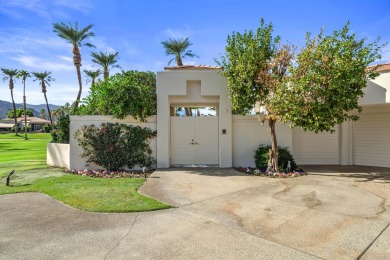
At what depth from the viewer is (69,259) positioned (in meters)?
4.24

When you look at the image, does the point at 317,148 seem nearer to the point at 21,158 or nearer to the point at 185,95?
the point at 185,95

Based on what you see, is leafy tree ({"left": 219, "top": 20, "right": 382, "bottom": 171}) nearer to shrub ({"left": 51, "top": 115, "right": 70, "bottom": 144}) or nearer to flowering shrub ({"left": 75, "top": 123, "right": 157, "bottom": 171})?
flowering shrub ({"left": 75, "top": 123, "right": 157, "bottom": 171})

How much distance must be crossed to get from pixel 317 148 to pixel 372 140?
278cm

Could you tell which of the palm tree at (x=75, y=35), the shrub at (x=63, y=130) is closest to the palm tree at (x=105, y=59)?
the palm tree at (x=75, y=35)

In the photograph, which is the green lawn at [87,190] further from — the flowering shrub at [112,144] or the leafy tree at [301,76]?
the leafy tree at [301,76]

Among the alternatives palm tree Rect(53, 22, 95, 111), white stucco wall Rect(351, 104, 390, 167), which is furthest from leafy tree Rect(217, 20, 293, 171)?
palm tree Rect(53, 22, 95, 111)

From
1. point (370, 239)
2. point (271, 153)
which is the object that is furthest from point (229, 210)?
point (271, 153)

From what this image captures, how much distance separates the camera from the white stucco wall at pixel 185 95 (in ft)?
42.1

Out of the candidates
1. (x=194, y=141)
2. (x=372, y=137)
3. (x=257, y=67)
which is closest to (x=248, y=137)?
(x=194, y=141)

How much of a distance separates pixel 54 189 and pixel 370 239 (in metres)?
8.95

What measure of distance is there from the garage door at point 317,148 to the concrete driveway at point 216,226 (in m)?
5.64

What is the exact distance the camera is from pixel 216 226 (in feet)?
18.3

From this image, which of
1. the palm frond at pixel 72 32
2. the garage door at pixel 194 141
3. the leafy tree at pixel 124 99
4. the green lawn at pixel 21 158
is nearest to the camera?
the leafy tree at pixel 124 99

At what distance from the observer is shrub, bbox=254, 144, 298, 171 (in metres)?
12.1
